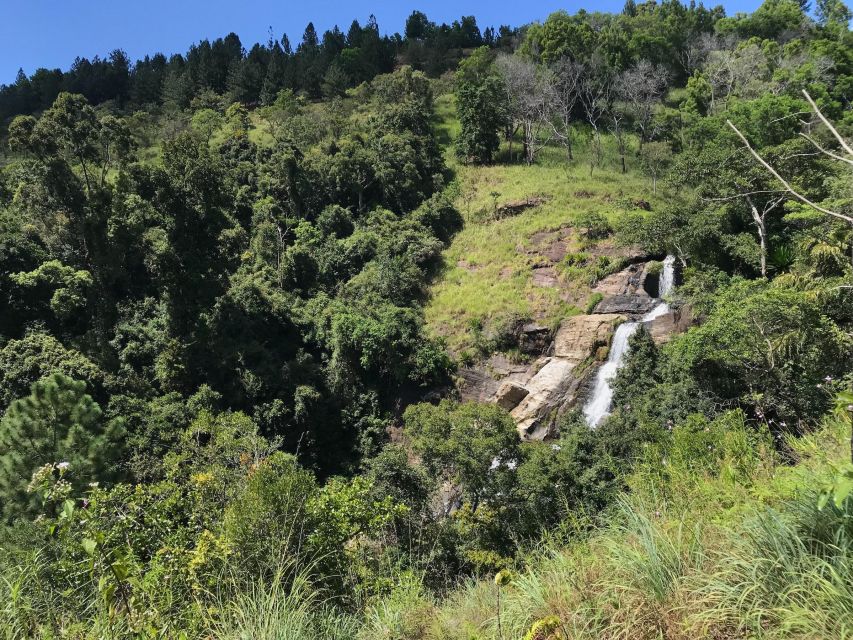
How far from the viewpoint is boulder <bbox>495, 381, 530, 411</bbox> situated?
2073 centimetres

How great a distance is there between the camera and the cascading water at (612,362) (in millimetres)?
17984

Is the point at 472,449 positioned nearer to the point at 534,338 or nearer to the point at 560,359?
the point at 560,359

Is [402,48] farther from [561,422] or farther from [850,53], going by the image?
[561,422]

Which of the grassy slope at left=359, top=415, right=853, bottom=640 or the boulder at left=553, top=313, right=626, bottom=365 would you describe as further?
the boulder at left=553, top=313, right=626, bottom=365

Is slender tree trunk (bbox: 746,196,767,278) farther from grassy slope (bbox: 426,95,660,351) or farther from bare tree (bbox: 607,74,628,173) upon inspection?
bare tree (bbox: 607,74,628,173)

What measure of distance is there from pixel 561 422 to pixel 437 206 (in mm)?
19396

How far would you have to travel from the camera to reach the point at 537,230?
29828mm

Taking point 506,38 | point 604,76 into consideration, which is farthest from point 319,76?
point 604,76

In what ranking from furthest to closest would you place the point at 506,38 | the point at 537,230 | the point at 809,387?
the point at 506,38
the point at 537,230
the point at 809,387

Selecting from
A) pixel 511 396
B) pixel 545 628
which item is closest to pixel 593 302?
pixel 511 396

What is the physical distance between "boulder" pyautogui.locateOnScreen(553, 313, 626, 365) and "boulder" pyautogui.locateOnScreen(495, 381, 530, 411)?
229cm

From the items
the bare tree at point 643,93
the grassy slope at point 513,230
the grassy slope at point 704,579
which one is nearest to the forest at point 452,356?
the grassy slope at point 704,579

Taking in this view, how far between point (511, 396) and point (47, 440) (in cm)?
1529

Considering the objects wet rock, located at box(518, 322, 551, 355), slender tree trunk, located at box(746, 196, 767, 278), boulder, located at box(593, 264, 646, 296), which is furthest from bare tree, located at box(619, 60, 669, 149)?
wet rock, located at box(518, 322, 551, 355)
